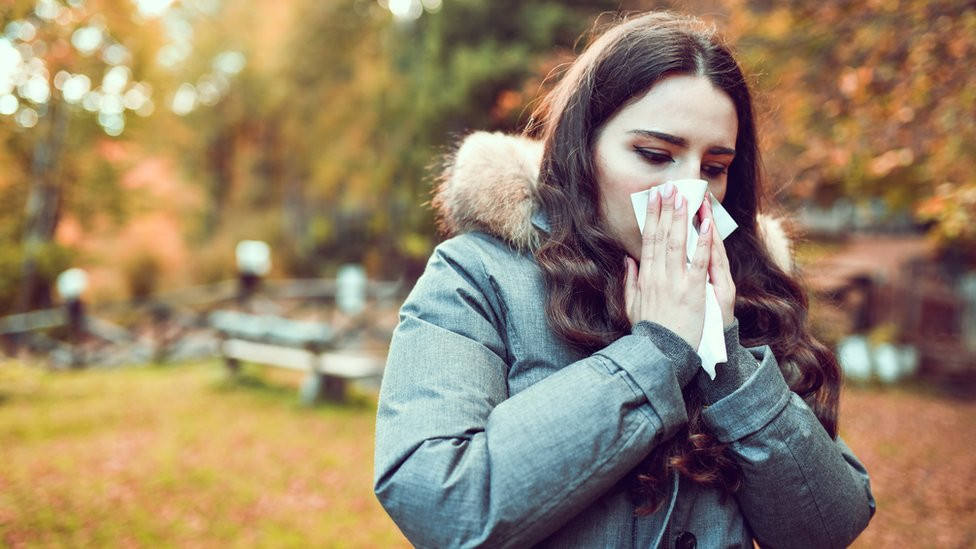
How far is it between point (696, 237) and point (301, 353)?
25.6 feet

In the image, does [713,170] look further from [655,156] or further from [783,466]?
[783,466]

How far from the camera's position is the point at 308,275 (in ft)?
73.2

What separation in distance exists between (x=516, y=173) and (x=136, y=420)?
288 inches

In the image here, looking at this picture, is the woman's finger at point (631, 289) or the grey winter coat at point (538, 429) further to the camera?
the woman's finger at point (631, 289)

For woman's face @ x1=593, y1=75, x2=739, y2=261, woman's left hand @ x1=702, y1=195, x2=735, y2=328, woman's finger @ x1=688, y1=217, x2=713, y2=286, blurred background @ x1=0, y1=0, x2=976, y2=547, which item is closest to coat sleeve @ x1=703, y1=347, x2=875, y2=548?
woman's left hand @ x1=702, y1=195, x2=735, y2=328

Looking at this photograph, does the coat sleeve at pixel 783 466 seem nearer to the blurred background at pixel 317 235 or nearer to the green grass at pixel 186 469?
the blurred background at pixel 317 235

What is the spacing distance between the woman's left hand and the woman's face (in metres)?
0.13

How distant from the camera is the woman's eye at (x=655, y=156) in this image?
1.45m

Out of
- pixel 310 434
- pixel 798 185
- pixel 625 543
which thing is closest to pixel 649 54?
pixel 625 543

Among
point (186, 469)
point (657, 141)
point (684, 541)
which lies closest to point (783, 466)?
point (684, 541)

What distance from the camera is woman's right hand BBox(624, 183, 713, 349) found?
131 centimetres

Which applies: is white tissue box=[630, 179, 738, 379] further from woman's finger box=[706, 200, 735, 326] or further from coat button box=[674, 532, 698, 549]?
coat button box=[674, 532, 698, 549]

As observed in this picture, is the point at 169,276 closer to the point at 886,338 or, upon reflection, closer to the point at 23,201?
the point at 23,201

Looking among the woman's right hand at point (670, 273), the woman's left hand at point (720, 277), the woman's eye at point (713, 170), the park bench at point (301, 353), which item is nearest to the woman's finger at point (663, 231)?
the woman's right hand at point (670, 273)
